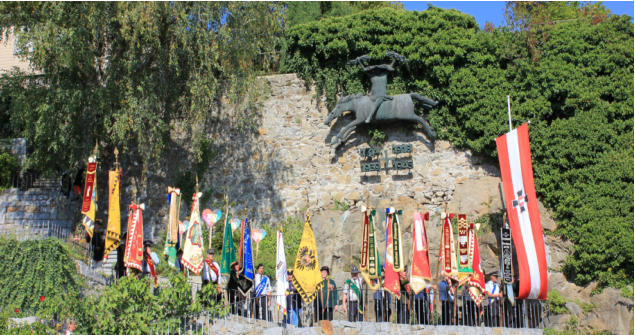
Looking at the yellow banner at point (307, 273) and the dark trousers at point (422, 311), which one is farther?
the dark trousers at point (422, 311)

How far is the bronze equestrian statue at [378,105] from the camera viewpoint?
55.5 feet

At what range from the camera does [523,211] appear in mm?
14375

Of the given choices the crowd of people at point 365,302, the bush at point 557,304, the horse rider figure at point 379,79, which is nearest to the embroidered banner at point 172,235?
the crowd of people at point 365,302

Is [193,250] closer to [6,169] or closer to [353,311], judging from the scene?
[353,311]

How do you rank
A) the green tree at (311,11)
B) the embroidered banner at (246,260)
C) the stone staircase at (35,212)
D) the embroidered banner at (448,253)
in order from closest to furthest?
the embroidered banner at (246,260) → the embroidered banner at (448,253) → the stone staircase at (35,212) → the green tree at (311,11)

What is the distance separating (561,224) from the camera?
49.7ft

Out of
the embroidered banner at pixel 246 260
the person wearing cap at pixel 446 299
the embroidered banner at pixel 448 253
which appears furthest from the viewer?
the embroidered banner at pixel 448 253

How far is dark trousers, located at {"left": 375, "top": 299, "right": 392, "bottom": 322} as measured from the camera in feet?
41.7

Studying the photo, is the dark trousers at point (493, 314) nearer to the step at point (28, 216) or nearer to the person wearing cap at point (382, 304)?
the person wearing cap at point (382, 304)

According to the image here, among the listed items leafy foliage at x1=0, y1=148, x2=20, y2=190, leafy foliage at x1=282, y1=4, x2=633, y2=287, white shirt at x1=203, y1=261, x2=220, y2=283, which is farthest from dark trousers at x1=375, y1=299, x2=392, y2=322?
leafy foliage at x1=0, y1=148, x2=20, y2=190

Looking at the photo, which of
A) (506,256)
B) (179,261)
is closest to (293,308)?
(179,261)

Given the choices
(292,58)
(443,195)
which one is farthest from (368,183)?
(292,58)

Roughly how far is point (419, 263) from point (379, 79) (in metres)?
5.87

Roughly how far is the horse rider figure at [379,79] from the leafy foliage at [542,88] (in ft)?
1.01
